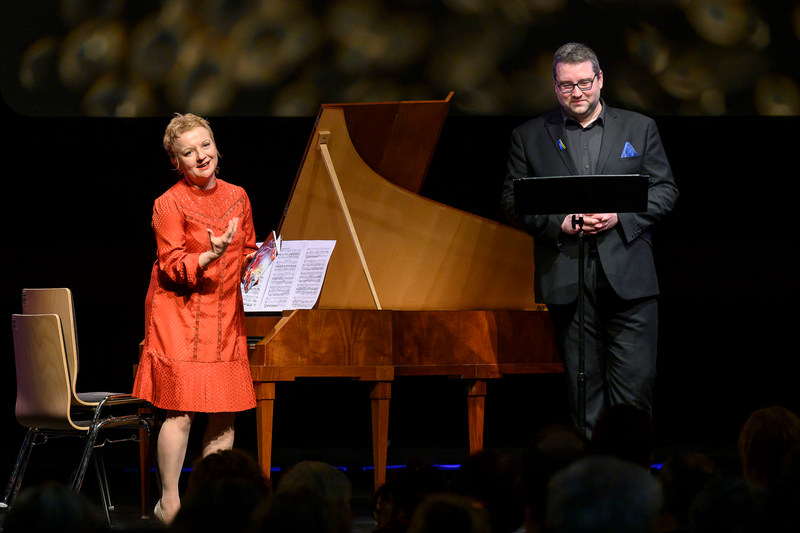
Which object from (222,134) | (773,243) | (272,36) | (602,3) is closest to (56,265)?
(222,134)

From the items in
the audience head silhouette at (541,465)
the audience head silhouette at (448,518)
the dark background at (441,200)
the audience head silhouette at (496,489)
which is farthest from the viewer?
the dark background at (441,200)

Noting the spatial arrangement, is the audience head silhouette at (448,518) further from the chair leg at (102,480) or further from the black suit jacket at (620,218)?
the chair leg at (102,480)

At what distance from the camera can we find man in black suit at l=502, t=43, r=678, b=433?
3799 millimetres

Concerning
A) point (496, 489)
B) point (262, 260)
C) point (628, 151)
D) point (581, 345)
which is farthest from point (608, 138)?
point (496, 489)

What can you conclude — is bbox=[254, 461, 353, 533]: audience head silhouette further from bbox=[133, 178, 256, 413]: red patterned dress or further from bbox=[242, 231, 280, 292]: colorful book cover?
bbox=[242, 231, 280, 292]: colorful book cover

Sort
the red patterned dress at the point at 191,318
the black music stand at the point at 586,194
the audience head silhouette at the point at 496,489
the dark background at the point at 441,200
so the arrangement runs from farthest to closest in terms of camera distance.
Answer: the dark background at the point at 441,200, the red patterned dress at the point at 191,318, the black music stand at the point at 586,194, the audience head silhouette at the point at 496,489

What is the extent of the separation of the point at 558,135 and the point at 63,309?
80.3 inches

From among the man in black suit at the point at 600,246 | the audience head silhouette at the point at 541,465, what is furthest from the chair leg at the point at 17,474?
the audience head silhouette at the point at 541,465

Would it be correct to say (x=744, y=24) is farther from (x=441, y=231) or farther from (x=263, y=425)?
(x=263, y=425)

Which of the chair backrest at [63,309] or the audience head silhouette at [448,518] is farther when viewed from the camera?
the chair backrest at [63,309]

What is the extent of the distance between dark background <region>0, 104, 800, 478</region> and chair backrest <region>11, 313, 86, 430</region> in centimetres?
164

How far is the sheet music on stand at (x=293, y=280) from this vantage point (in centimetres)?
430

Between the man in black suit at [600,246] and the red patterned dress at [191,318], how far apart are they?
1074 millimetres

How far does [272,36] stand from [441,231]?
1.98 meters
